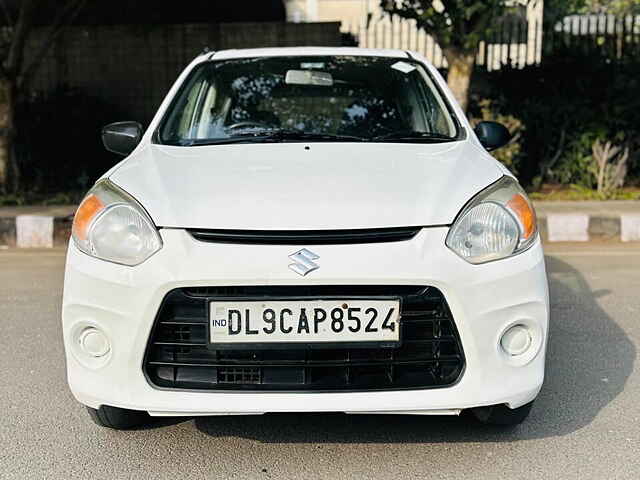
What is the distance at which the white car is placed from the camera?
2590 millimetres

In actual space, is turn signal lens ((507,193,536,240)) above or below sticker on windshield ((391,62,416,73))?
below

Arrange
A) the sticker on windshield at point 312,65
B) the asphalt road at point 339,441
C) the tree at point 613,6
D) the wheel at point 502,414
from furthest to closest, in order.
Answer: the tree at point 613,6, the sticker on windshield at point 312,65, the wheel at point 502,414, the asphalt road at point 339,441

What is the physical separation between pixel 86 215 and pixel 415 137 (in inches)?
54.5

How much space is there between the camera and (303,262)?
8.45 ft

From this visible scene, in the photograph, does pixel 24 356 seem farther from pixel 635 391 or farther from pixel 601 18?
pixel 601 18

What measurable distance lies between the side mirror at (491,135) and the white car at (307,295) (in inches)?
38.2

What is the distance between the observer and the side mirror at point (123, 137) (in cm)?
386

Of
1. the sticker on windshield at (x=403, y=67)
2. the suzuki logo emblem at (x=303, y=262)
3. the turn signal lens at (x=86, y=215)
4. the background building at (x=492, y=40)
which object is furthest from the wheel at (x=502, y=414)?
the background building at (x=492, y=40)

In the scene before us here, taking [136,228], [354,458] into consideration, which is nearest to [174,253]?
[136,228]

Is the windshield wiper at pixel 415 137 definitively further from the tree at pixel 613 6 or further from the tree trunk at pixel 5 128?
the tree trunk at pixel 5 128

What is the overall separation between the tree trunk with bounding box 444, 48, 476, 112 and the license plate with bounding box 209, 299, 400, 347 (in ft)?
19.4

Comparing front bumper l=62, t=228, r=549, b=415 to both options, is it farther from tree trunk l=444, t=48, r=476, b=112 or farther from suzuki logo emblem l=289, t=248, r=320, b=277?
tree trunk l=444, t=48, r=476, b=112

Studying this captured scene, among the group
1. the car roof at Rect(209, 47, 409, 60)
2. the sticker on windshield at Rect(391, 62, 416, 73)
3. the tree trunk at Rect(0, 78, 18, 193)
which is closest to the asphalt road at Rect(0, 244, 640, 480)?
the sticker on windshield at Rect(391, 62, 416, 73)

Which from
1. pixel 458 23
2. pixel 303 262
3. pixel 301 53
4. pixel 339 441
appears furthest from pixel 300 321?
pixel 458 23
